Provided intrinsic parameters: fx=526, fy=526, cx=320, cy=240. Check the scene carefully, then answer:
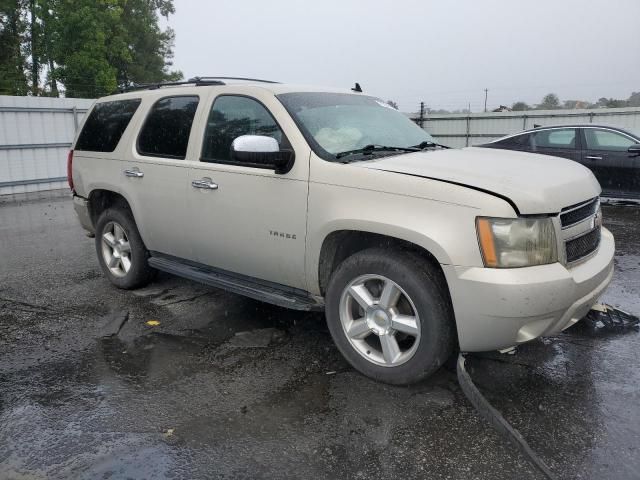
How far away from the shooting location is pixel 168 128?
14.8ft

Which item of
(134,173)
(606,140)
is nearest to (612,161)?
(606,140)

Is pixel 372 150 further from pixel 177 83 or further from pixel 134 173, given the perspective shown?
pixel 134 173

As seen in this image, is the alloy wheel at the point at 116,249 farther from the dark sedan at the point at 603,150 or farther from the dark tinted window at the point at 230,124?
the dark sedan at the point at 603,150

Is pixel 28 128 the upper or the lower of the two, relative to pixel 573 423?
upper

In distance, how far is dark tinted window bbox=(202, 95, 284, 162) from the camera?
3826mm

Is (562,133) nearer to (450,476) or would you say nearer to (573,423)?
(573,423)

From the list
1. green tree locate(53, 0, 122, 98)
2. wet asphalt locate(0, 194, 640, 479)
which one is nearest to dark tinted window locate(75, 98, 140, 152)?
wet asphalt locate(0, 194, 640, 479)

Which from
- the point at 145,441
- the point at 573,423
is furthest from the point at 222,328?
the point at 573,423

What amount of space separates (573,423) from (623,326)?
1.60 meters

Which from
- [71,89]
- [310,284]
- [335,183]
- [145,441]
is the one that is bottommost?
[145,441]

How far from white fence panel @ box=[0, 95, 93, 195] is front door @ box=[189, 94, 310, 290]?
10.2 meters

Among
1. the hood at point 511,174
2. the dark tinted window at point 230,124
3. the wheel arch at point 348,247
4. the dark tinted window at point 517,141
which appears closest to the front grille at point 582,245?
the hood at point 511,174

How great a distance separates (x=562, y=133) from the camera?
31.8 ft

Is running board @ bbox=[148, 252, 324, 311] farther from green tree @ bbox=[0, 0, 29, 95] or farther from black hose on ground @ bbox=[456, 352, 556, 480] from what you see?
green tree @ bbox=[0, 0, 29, 95]
